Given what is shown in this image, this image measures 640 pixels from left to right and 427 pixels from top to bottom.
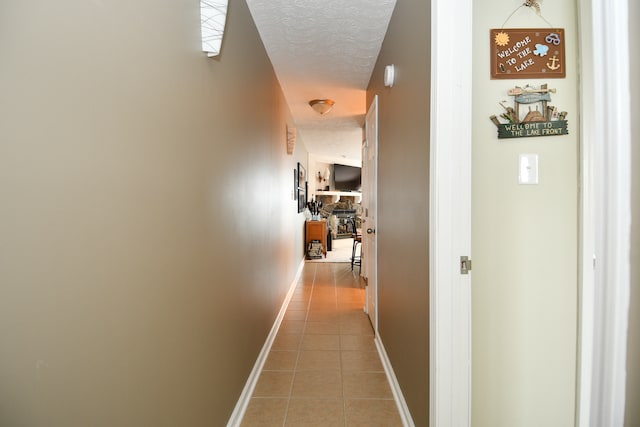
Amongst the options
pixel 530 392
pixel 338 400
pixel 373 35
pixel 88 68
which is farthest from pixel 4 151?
pixel 373 35

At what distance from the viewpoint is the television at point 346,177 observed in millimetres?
9828

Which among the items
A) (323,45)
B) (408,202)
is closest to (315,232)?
(323,45)

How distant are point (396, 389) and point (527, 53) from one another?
1.97 meters

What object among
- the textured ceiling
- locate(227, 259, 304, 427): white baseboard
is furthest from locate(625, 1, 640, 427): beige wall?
the textured ceiling

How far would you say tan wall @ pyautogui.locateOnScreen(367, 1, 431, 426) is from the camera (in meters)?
1.47

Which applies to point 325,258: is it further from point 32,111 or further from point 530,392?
point 32,111

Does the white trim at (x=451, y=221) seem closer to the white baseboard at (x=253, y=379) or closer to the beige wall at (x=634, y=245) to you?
the beige wall at (x=634, y=245)

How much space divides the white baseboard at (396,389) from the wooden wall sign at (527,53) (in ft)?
5.83

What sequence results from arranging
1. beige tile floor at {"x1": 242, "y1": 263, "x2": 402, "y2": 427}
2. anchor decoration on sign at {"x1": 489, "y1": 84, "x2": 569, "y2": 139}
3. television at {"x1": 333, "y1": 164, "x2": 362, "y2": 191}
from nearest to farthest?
anchor decoration on sign at {"x1": 489, "y1": 84, "x2": 569, "y2": 139}, beige tile floor at {"x1": 242, "y1": 263, "x2": 402, "y2": 427}, television at {"x1": 333, "y1": 164, "x2": 362, "y2": 191}

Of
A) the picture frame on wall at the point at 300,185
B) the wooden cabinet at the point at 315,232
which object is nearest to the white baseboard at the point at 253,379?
the picture frame on wall at the point at 300,185

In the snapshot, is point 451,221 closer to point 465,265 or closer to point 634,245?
point 465,265

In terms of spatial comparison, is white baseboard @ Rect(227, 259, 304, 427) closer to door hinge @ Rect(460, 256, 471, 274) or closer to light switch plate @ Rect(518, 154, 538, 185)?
door hinge @ Rect(460, 256, 471, 274)

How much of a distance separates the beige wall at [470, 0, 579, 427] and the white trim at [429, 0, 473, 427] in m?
0.16

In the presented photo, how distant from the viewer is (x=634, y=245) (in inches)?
20.5
